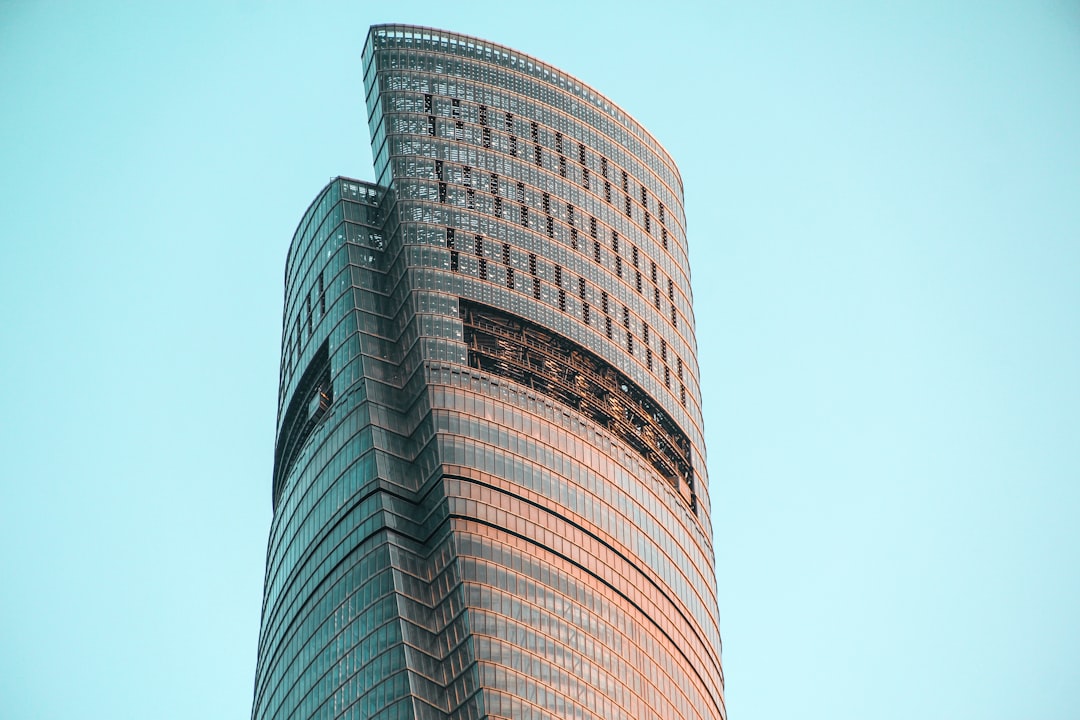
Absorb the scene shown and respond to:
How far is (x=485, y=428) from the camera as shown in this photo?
168250 millimetres

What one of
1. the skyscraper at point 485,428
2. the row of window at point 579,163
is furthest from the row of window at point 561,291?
the row of window at point 579,163

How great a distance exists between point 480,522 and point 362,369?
15.5 metres

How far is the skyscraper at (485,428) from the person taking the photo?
16025 cm

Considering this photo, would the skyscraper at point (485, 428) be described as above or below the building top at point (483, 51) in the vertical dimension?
below

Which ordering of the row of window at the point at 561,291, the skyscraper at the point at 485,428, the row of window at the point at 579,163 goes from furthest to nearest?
the row of window at the point at 579,163 → the row of window at the point at 561,291 → the skyscraper at the point at 485,428

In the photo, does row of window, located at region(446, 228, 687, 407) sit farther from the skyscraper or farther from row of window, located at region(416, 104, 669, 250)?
row of window, located at region(416, 104, 669, 250)

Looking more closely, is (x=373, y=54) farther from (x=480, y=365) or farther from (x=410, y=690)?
(x=410, y=690)

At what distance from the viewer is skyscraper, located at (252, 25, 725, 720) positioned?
160 meters

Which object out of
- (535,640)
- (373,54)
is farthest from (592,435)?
(373,54)

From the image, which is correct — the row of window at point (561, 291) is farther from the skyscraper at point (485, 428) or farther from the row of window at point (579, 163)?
the row of window at point (579, 163)

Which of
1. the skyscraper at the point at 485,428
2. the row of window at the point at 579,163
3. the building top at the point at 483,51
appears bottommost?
the skyscraper at the point at 485,428

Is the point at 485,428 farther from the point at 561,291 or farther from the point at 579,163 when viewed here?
the point at 579,163

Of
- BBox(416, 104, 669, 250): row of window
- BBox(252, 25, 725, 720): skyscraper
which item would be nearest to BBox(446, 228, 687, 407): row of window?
BBox(252, 25, 725, 720): skyscraper

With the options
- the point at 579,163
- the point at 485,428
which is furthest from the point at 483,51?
the point at 485,428
